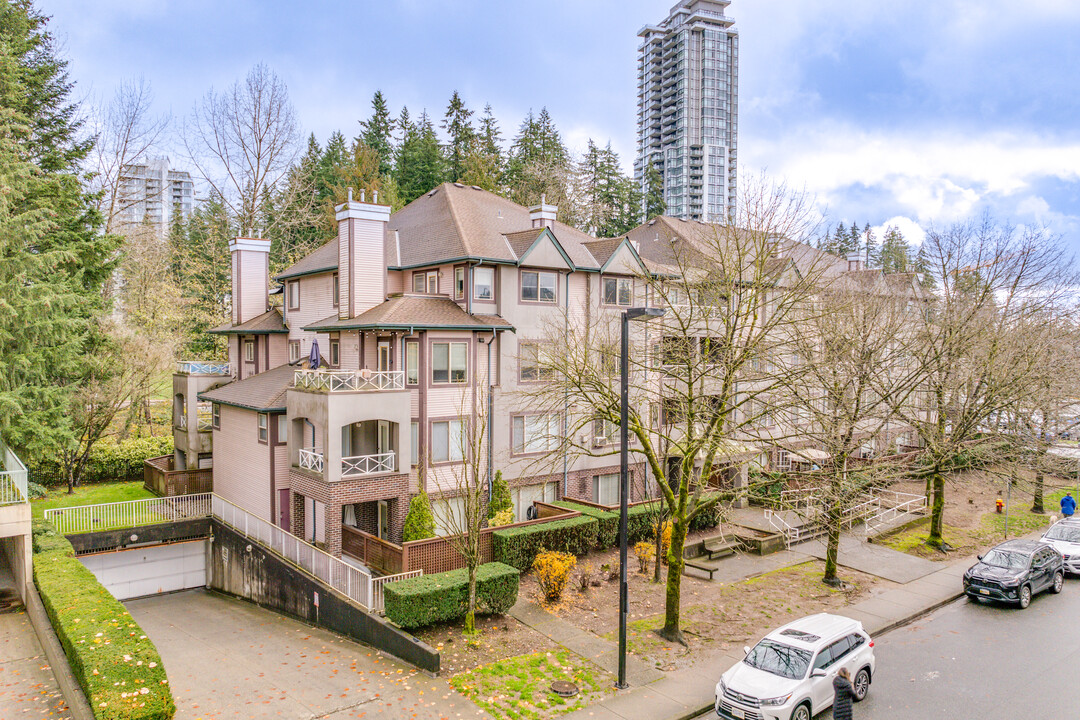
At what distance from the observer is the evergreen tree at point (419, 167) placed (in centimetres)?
5333

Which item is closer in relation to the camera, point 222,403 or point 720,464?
point 222,403

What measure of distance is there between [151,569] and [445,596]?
53.1 feet

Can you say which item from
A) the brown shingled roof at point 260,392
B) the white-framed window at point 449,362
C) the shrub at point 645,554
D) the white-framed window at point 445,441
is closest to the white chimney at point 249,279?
the brown shingled roof at point 260,392

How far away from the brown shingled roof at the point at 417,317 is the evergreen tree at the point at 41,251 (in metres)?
9.56

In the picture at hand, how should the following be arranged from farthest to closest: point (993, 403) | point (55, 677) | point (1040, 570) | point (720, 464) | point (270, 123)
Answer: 1. point (270, 123)
2. point (720, 464)
3. point (993, 403)
4. point (1040, 570)
5. point (55, 677)

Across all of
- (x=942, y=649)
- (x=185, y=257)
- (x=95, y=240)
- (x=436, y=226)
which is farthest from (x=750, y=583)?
(x=185, y=257)

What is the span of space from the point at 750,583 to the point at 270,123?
3758cm

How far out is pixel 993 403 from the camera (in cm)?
2450

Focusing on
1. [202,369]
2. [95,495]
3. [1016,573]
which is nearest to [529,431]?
[1016,573]

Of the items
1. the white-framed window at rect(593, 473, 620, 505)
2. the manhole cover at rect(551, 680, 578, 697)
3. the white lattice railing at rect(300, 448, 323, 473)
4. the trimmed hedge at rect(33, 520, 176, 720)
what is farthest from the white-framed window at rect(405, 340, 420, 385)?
the manhole cover at rect(551, 680, 578, 697)

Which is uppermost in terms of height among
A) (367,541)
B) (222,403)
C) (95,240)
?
(95,240)

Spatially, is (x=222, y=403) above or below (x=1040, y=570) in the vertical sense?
above

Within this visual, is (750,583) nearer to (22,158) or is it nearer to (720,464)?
(720,464)

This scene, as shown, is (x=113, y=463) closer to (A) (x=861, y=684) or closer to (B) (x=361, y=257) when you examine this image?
(B) (x=361, y=257)
